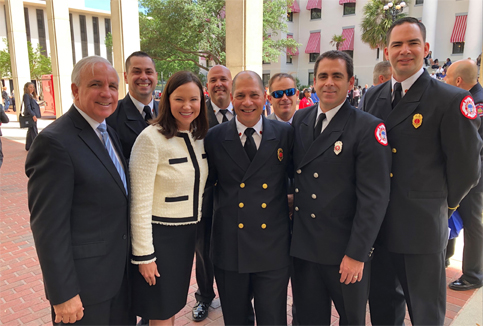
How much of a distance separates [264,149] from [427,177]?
1.16 m

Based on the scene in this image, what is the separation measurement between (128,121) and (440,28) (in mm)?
35139

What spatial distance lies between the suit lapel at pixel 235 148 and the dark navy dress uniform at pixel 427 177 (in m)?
1.07

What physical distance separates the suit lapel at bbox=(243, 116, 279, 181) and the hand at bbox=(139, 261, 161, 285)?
0.86 metres

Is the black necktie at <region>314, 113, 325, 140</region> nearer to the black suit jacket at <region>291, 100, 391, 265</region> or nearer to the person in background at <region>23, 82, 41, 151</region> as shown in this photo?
the black suit jacket at <region>291, 100, 391, 265</region>

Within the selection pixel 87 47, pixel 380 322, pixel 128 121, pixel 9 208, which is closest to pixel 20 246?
pixel 9 208

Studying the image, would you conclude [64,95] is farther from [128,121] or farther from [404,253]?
[404,253]

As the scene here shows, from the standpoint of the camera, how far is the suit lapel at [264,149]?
Result: 2.40m

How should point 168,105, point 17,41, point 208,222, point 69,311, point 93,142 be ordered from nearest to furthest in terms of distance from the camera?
point 69,311 < point 93,142 < point 168,105 < point 208,222 < point 17,41

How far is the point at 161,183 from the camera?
2.31 meters

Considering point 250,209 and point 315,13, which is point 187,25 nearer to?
point 315,13

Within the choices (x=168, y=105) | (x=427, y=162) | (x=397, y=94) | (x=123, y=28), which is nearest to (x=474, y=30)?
(x=123, y=28)

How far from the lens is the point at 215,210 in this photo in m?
2.58

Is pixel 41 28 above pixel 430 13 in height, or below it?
above

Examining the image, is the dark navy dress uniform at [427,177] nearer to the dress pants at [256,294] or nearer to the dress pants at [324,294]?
the dress pants at [324,294]
